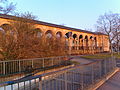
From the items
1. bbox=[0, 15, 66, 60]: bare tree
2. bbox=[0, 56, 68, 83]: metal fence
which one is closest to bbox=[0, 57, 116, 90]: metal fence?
bbox=[0, 56, 68, 83]: metal fence

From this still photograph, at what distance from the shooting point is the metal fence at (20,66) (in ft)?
25.4

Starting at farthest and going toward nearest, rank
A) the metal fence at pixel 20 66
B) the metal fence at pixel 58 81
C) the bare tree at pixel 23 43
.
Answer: the bare tree at pixel 23 43
the metal fence at pixel 20 66
the metal fence at pixel 58 81

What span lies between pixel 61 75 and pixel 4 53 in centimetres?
696

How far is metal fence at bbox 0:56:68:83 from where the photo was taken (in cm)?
773

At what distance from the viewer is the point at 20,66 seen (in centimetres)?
880

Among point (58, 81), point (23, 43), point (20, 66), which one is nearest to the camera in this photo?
point (58, 81)

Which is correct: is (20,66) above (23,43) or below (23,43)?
below

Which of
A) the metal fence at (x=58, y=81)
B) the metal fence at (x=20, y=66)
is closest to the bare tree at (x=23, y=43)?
the metal fence at (x=20, y=66)

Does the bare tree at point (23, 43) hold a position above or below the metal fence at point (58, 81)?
above

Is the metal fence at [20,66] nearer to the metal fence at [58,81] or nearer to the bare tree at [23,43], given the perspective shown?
the bare tree at [23,43]

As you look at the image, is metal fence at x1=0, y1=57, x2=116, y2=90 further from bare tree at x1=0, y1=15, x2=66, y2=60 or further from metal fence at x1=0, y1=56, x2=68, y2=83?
bare tree at x1=0, y1=15, x2=66, y2=60

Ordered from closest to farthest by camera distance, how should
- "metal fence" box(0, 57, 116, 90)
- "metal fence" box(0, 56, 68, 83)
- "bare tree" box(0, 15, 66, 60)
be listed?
"metal fence" box(0, 57, 116, 90)
"metal fence" box(0, 56, 68, 83)
"bare tree" box(0, 15, 66, 60)

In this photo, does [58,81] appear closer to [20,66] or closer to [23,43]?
[20,66]

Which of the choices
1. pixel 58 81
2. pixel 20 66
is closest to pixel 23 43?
pixel 20 66
